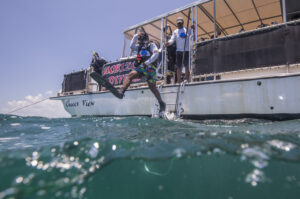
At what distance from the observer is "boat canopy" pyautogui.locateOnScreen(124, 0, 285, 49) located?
5.60 m

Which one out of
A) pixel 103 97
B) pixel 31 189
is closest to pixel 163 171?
pixel 31 189

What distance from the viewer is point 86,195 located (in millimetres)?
1168

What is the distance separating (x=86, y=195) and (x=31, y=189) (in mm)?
338

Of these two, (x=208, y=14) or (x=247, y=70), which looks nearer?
(x=247, y=70)

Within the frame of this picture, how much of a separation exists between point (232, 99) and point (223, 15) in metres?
4.27

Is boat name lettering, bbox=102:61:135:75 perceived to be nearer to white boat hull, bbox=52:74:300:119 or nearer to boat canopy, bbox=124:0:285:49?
white boat hull, bbox=52:74:300:119

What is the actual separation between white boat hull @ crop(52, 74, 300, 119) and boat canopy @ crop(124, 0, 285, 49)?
7.30ft

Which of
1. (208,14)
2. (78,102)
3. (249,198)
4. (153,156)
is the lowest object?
(249,198)

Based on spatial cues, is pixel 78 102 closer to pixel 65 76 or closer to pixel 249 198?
pixel 65 76

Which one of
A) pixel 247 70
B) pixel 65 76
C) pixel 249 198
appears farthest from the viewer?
pixel 65 76

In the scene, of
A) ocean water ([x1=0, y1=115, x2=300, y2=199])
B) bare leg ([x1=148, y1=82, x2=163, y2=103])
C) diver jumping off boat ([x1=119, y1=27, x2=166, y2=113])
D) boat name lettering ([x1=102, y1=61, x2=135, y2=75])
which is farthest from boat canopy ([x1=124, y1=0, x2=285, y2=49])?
ocean water ([x1=0, y1=115, x2=300, y2=199])

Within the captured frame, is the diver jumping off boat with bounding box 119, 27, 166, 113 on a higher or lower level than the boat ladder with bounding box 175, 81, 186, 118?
higher

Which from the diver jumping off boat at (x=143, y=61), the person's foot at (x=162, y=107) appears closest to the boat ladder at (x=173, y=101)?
the person's foot at (x=162, y=107)

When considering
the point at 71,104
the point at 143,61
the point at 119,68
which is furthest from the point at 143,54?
the point at 71,104
